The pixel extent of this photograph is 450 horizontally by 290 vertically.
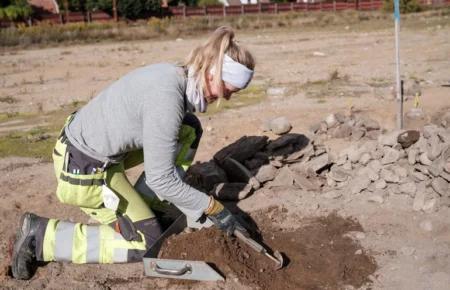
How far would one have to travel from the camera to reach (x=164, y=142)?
113 inches

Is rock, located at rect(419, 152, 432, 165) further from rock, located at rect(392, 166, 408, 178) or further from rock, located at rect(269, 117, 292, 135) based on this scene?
rock, located at rect(269, 117, 292, 135)

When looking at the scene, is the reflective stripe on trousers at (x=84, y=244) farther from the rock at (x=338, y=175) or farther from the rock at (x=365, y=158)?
the rock at (x=365, y=158)

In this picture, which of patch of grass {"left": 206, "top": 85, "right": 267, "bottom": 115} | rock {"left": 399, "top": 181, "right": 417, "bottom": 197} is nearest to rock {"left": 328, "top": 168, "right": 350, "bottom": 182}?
rock {"left": 399, "top": 181, "right": 417, "bottom": 197}

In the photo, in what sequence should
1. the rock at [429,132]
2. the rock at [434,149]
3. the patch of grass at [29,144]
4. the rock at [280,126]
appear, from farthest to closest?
the patch of grass at [29,144]
the rock at [280,126]
the rock at [429,132]
the rock at [434,149]

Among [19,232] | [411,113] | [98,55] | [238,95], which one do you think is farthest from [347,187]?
[98,55]

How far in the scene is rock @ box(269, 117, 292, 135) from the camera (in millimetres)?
5641

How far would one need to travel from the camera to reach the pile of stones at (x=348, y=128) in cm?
528

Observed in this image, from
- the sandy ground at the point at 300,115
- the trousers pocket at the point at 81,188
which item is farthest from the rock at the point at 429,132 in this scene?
the trousers pocket at the point at 81,188

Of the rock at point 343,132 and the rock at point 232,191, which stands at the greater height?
the rock at point 343,132

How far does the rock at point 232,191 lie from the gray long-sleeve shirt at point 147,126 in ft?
4.04

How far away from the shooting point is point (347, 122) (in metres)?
5.41

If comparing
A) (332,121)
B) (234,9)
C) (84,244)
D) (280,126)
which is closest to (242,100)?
(280,126)

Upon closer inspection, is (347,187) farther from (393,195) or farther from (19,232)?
(19,232)

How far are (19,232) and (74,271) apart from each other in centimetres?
43
